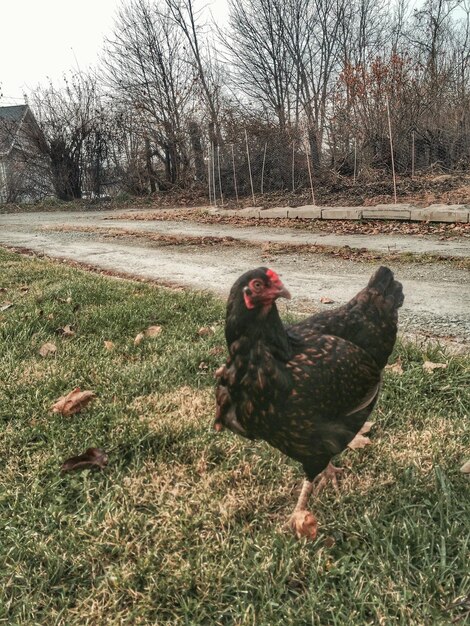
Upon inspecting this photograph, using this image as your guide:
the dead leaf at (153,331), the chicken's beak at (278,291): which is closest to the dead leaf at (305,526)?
the chicken's beak at (278,291)

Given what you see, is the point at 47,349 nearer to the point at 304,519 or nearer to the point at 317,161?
the point at 304,519

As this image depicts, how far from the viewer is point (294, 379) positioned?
171 cm

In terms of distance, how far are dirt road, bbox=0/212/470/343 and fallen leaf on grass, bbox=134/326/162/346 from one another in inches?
50.3

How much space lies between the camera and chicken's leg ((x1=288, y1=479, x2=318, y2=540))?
1.79 m

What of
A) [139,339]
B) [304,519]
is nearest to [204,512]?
[304,519]

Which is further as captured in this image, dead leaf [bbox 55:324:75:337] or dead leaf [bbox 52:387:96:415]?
dead leaf [bbox 55:324:75:337]

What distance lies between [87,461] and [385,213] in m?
8.54

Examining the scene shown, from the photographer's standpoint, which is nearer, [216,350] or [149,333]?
[216,350]

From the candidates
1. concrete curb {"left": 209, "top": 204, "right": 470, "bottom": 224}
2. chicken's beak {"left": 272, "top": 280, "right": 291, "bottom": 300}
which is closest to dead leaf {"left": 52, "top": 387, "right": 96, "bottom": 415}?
chicken's beak {"left": 272, "top": 280, "right": 291, "bottom": 300}

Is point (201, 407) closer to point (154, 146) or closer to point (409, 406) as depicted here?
point (409, 406)

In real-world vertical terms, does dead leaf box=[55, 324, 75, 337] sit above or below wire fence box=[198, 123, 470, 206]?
below

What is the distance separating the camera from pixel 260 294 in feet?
5.28

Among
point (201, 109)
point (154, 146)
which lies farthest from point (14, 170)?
point (201, 109)

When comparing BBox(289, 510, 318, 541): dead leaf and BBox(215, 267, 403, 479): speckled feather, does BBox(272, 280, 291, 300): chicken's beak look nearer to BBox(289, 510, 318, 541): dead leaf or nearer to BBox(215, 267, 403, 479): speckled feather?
BBox(215, 267, 403, 479): speckled feather
